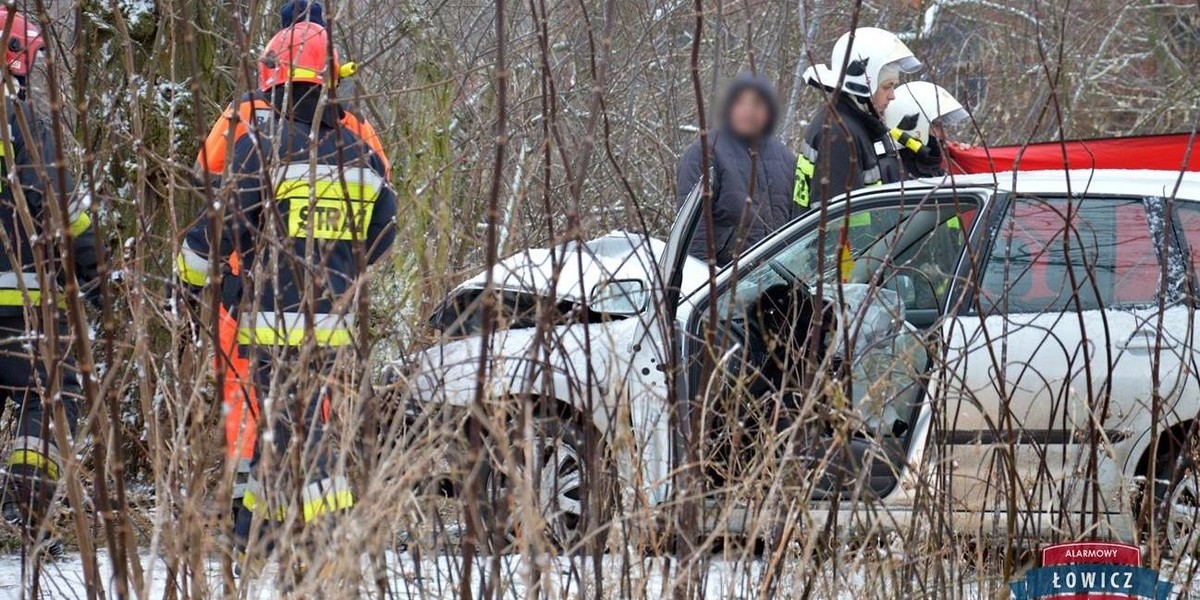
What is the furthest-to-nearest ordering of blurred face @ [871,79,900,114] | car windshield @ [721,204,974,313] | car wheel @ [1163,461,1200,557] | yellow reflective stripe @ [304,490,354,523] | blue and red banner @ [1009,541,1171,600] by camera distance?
blurred face @ [871,79,900,114]
car windshield @ [721,204,974,313]
car wheel @ [1163,461,1200,557]
blue and red banner @ [1009,541,1171,600]
yellow reflective stripe @ [304,490,354,523]

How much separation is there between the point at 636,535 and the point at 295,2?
1.79 m

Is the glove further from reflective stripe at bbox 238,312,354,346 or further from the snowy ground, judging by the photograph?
the snowy ground

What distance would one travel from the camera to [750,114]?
5.50m

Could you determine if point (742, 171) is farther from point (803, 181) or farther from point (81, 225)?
point (81, 225)

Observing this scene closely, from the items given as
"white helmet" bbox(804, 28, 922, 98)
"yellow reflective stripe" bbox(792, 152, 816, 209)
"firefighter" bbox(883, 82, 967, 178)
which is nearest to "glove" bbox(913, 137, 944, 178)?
"firefighter" bbox(883, 82, 967, 178)

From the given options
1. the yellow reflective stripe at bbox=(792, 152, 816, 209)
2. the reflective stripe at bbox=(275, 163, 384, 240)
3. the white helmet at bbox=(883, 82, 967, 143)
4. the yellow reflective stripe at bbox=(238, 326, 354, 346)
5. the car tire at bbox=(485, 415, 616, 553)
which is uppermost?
the white helmet at bbox=(883, 82, 967, 143)

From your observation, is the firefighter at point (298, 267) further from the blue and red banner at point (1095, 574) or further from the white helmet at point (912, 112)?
the white helmet at point (912, 112)

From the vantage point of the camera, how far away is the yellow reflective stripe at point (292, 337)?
297 centimetres

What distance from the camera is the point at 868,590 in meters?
3.39

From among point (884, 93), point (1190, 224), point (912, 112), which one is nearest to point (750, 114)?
point (884, 93)

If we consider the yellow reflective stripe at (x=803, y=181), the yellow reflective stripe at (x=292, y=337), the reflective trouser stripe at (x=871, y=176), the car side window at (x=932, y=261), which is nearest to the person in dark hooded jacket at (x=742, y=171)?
the yellow reflective stripe at (x=803, y=181)

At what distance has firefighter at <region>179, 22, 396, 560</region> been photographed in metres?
2.80

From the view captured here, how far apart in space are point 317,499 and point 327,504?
132 millimetres

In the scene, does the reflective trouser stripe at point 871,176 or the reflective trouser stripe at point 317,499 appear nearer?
the reflective trouser stripe at point 317,499
